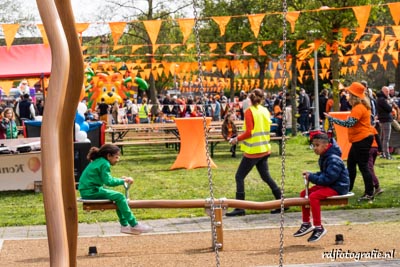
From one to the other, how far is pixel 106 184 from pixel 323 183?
7.67ft

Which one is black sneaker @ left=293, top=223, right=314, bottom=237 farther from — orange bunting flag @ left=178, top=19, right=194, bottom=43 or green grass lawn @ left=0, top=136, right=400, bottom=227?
orange bunting flag @ left=178, top=19, right=194, bottom=43

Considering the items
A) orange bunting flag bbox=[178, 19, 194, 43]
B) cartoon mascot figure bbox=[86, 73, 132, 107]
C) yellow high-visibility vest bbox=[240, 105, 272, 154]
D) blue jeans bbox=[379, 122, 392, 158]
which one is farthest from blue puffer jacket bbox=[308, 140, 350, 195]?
cartoon mascot figure bbox=[86, 73, 132, 107]

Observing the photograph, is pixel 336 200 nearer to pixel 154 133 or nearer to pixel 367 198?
pixel 367 198

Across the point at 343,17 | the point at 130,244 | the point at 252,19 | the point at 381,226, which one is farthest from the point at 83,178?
the point at 343,17

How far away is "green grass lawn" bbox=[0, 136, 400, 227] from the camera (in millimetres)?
12141

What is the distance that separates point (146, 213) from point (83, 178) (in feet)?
8.69

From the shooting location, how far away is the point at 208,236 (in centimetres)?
1012

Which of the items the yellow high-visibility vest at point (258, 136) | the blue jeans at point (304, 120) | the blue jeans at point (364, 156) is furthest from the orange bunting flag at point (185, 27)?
the blue jeans at point (304, 120)

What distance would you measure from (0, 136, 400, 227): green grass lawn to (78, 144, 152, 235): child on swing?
214 cm

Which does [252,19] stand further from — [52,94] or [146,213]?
[52,94]

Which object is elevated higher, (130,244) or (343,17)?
(343,17)

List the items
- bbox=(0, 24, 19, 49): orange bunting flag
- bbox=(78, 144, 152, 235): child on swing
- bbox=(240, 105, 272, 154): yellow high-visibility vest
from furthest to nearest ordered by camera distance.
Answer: bbox=(0, 24, 19, 49): orange bunting flag
bbox=(240, 105, 272, 154): yellow high-visibility vest
bbox=(78, 144, 152, 235): child on swing

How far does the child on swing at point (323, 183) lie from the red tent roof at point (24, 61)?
12140 mm

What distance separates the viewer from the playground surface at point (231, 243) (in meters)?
8.61
